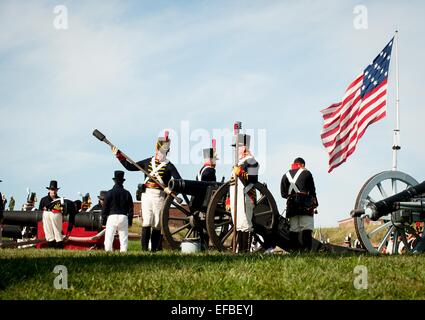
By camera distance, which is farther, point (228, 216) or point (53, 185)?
point (53, 185)

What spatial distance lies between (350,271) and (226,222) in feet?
14.4

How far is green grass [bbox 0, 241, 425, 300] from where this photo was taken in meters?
4.52

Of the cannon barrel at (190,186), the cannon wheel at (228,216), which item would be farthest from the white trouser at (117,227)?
the cannon wheel at (228,216)

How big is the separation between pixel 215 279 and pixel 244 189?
4209 mm

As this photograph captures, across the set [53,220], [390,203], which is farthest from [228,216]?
[53,220]

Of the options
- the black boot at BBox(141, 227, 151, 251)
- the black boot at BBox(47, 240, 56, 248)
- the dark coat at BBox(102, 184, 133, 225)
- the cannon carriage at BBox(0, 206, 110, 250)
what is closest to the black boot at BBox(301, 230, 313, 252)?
the black boot at BBox(141, 227, 151, 251)

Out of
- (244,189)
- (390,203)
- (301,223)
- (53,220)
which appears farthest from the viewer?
(53,220)

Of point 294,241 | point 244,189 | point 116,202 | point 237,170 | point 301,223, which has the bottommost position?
point 294,241

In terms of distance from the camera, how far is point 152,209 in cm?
1009

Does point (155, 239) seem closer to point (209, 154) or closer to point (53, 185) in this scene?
point (209, 154)

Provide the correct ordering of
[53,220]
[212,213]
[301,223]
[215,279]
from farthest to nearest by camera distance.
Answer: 1. [53,220]
2. [301,223]
3. [212,213]
4. [215,279]

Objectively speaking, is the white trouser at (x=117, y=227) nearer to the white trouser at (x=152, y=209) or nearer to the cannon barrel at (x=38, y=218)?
the white trouser at (x=152, y=209)
